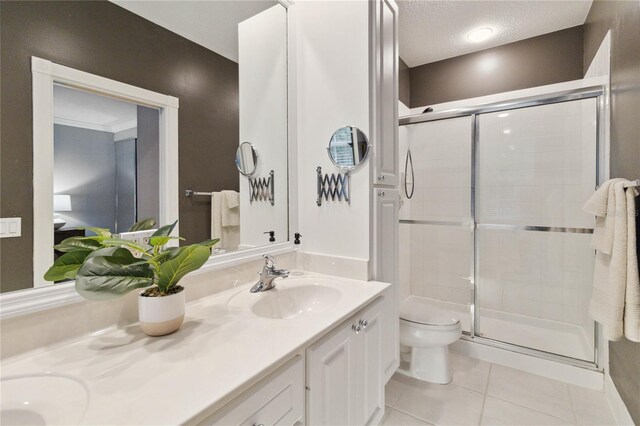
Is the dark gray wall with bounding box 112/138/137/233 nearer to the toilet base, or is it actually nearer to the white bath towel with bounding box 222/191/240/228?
the white bath towel with bounding box 222/191/240/228

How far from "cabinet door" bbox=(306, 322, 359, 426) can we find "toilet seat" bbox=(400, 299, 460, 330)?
0.93 meters

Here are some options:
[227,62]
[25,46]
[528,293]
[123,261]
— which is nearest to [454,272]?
[528,293]

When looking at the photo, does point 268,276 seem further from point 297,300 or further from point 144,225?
point 144,225

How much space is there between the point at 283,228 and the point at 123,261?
35.3 inches

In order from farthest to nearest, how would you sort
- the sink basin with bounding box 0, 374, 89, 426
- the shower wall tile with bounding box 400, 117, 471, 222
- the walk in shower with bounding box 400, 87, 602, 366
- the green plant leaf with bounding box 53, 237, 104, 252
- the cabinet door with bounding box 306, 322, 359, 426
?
the shower wall tile with bounding box 400, 117, 471, 222
the walk in shower with bounding box 400, 87, 602, 366
the cabinet door with bounding box 306, 322, 359, 426
the green plant leaf with bounding box 53, 237, 104, 252
the sink basin with bounding box 0, 374, 89, 426

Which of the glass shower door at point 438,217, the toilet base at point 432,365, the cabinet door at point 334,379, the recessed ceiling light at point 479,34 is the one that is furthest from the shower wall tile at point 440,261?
the cabinet door at point 334,379

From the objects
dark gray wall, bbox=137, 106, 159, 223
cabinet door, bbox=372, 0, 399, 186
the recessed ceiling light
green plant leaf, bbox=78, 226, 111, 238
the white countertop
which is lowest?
the white countertop

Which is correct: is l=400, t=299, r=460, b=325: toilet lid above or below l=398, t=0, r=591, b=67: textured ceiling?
below

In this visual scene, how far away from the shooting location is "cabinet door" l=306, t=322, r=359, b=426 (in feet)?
2.89

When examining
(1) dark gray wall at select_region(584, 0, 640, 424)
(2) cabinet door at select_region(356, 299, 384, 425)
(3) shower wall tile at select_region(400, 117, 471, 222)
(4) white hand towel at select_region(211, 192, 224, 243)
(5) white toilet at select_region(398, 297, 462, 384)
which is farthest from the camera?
(3) shower wall tile at select_region(400, 117, 471, 222)

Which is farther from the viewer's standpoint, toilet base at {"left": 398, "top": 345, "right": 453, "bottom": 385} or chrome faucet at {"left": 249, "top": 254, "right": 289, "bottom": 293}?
toilet base at {"left": 398, "top": 345, "right": 453, "bottom": 385}

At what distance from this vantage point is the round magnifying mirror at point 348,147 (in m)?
1.39

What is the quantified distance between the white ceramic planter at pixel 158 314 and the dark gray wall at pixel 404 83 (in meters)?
2.67

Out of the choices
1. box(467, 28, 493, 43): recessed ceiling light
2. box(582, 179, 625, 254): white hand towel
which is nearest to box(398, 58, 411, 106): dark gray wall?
box(467, 28, 493, 43): recessed ceiling light
